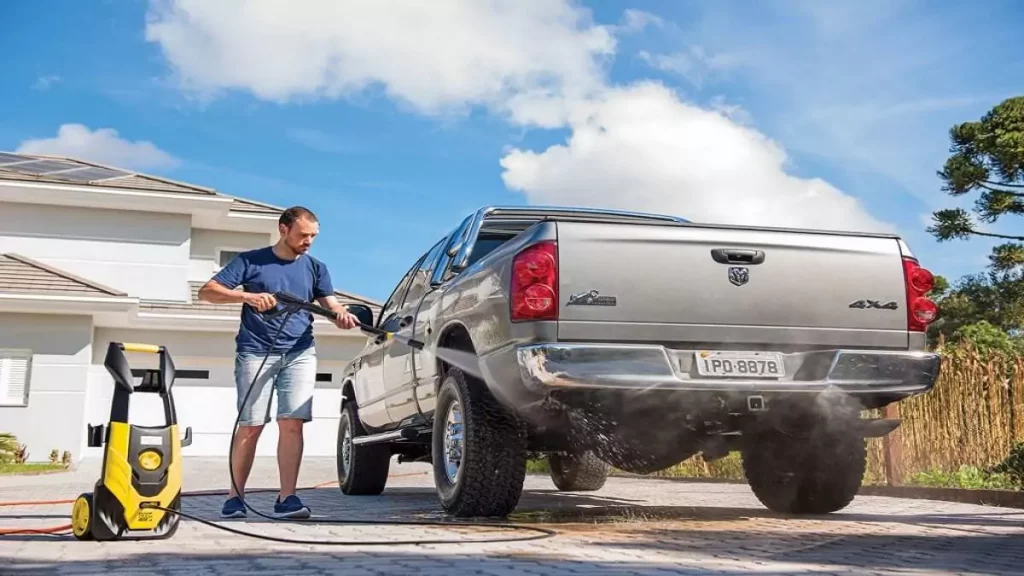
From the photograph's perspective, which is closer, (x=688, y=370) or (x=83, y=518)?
(x=83, y=518)

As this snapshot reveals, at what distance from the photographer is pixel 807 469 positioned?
6.70 m

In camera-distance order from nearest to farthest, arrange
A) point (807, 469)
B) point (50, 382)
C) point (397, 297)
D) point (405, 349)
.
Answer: point (807, 469)
point (405, 349)
point (397, 297)
point (50, 382)

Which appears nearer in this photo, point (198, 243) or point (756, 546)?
point (756, 546)

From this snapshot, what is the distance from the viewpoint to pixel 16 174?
68.4 ft

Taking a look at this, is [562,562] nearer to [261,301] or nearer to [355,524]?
[355,524]

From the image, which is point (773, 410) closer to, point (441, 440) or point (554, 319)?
point (554, 319)

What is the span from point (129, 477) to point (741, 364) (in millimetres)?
3170

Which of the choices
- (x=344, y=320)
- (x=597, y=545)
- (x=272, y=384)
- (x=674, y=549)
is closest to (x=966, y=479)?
(x=674, y=549)

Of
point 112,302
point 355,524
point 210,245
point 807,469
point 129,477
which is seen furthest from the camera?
point 210,245

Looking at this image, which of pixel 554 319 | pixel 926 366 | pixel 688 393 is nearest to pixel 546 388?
pixel 554 319

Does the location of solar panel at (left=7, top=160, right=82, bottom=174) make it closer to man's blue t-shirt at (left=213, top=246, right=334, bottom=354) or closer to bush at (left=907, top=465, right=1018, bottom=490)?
man's blue t-shirt at (left=213, top=246, right=334, bottom=354)

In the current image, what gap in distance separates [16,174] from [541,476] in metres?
13.4

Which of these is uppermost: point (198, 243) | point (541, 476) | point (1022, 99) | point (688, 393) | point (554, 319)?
point (1022, 99)

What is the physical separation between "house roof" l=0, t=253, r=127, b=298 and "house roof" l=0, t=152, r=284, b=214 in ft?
8.29
